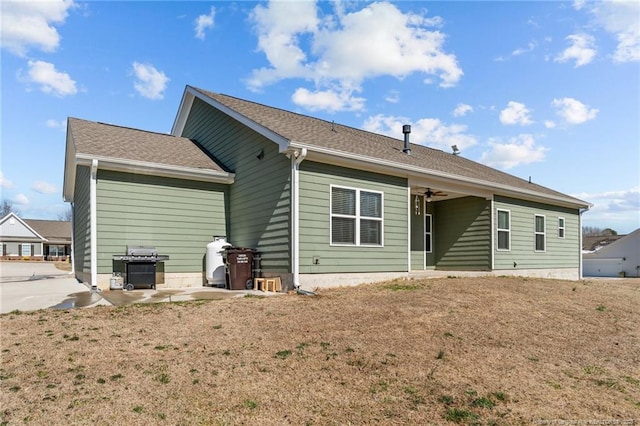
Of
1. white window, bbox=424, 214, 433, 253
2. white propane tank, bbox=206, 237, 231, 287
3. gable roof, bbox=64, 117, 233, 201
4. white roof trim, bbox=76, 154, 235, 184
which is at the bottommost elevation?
white propane tank, bbox=206, 237, 231, 287

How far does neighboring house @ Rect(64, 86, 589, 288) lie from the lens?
9.26 meters

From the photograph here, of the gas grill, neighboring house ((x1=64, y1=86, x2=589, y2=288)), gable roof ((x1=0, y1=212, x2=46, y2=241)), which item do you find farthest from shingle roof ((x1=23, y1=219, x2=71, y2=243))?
the gas grill

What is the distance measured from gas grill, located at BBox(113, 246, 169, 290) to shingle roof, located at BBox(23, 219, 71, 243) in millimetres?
48616

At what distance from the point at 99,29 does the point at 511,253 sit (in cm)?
1410

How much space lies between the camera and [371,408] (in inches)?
136

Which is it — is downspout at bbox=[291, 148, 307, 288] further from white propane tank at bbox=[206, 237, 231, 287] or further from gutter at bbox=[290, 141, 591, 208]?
white propane tank at bbox=[206, 237, 231, 287]

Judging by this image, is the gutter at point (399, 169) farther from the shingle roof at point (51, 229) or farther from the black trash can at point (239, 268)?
the shingle roof at point (51, 229)

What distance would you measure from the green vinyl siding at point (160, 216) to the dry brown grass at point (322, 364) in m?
3.60

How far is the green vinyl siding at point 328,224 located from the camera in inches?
358

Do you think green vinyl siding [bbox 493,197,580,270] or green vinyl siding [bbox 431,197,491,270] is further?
green vinyl siding [bbox 493,197,580,270]

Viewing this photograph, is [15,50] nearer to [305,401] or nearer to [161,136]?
[161,136]

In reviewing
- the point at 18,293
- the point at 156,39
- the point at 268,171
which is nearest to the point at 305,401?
the point at 268,171

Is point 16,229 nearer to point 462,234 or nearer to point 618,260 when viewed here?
point 462,234

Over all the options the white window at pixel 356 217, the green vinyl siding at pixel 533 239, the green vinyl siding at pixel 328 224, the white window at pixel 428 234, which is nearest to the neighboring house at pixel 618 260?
the green vinyl siding at pixel 533 239
